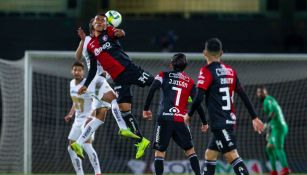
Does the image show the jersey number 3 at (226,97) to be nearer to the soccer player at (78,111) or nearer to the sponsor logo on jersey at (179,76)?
the sponsor logo on jersey at (179,76)

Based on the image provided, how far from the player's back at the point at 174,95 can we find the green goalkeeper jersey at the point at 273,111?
19.4 ft

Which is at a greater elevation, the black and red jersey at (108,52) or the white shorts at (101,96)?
the black and red jersey at (108,52)

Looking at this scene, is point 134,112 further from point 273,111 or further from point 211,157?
point 211,157

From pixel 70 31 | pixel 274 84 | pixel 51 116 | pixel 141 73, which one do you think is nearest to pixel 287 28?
pixel 274 84

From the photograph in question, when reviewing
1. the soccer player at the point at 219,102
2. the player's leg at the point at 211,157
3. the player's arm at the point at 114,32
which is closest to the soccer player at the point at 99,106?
the player's arm at the point at 114,32

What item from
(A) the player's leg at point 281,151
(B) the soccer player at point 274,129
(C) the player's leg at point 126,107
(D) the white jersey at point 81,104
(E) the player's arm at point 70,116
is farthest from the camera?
(B) the soccer player at point 274,129

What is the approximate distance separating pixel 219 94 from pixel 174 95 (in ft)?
4.20

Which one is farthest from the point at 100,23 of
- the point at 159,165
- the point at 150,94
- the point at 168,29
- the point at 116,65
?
the point at 168,29

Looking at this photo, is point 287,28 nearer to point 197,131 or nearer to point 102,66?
point 197,131

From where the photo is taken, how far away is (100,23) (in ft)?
45.7

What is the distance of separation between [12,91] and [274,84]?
6.20 metres

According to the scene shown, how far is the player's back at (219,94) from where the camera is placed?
1233cm

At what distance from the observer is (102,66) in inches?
559

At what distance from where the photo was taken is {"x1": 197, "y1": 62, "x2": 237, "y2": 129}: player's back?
12328 mm
